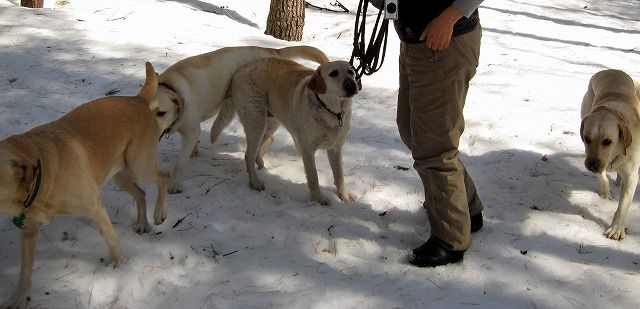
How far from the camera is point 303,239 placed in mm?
3633

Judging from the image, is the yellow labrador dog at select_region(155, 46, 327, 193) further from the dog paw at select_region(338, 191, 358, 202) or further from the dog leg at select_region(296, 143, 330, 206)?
the dog paw at select_region(338, 191, 358, 202)

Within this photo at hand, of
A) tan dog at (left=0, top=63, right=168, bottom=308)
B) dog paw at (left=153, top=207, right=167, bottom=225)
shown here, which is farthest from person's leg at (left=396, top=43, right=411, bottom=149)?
dog paw at (left=153, top=207, right=167, bottom=225)

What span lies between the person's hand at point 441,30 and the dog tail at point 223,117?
2331 millimetres

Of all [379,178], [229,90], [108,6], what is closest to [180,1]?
[108,6]

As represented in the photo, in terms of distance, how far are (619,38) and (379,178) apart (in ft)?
21.1

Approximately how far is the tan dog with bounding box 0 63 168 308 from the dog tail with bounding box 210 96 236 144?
1148 mm

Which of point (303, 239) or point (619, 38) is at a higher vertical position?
point (619, 38)

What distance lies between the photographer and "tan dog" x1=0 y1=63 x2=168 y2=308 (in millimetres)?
2555

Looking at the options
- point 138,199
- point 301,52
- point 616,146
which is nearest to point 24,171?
point 138,199

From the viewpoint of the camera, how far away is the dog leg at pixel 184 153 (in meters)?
4.22

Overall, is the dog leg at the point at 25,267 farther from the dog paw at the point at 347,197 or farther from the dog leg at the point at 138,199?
the dog paw at the point at 347,197

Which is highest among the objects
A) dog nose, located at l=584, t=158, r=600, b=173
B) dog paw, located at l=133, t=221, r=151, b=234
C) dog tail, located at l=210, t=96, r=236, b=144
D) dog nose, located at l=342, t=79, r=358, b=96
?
dog nose, located at l=342, t=79, r=358, b=96

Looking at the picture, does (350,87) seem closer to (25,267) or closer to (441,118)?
(441,118)

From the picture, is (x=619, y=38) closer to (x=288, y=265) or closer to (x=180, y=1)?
(x=180, y=1)
